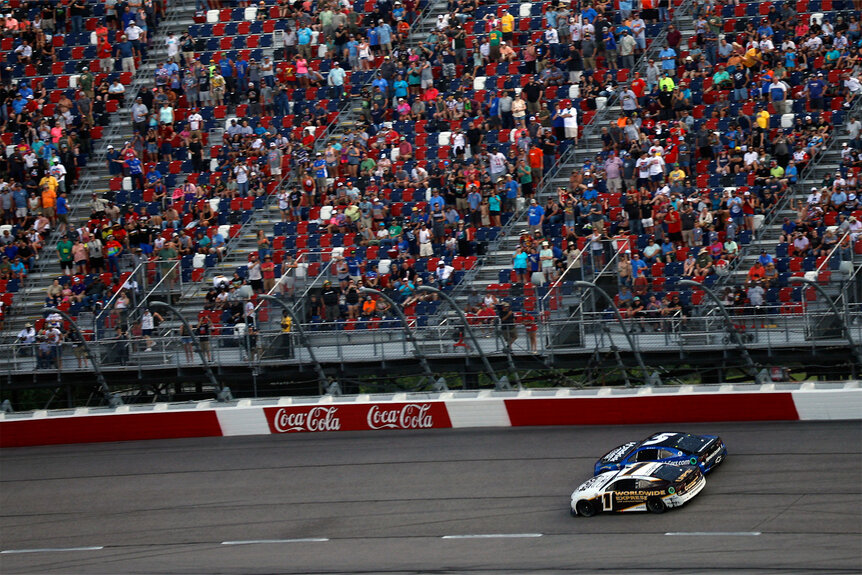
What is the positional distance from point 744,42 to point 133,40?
17.5m

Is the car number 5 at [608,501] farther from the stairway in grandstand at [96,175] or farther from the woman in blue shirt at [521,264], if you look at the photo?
the stairway in grandstand at [96,175]

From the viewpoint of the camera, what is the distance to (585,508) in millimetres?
23969

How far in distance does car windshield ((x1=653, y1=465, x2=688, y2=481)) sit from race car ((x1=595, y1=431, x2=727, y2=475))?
336 mm

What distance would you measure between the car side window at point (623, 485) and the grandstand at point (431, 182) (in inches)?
223

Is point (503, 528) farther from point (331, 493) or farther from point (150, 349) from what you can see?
point (150, 349)

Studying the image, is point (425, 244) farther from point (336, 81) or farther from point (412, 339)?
point (336, 81)

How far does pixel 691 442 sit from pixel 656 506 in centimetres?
178

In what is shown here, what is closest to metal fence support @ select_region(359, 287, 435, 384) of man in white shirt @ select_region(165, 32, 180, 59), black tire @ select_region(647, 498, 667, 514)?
black tire @ select_region(647, 498, 667, 514)

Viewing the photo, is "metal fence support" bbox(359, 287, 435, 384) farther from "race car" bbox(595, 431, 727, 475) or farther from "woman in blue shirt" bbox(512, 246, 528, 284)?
"race car" bbox(595, 431, 727, 475)

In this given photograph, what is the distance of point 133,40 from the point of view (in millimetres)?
43438

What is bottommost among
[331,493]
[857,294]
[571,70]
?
[331,493]

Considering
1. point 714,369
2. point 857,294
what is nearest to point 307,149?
point 714,369

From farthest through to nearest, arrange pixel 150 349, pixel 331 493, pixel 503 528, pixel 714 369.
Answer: pixel 150 349 → pixel 714 369 → pixel 331 493 → pixel 503 528

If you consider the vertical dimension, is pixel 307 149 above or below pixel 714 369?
above
